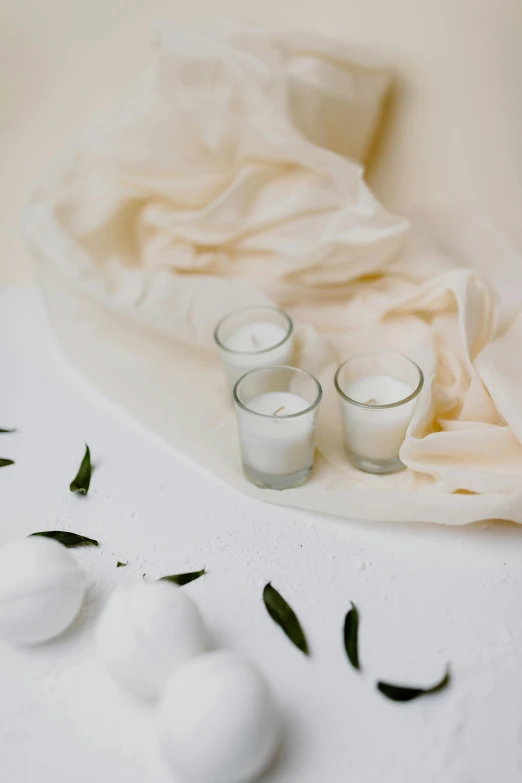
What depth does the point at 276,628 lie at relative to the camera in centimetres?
101

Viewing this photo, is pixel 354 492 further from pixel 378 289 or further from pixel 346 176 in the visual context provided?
pixel 346 176

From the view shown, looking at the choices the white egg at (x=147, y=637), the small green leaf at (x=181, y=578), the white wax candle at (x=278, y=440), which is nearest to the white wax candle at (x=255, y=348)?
the white wax candle at (x=278, y=440)

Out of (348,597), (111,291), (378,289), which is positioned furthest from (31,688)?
(378,289)

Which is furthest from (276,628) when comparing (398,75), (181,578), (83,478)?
(398,75)

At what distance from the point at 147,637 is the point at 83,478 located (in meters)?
0.39

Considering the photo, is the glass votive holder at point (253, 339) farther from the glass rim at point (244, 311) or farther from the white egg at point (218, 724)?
the white egg at point (218, 724)

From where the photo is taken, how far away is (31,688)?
950 millimetres

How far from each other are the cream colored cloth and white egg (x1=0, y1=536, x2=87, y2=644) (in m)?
0.35

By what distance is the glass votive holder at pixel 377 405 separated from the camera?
3.86 ft

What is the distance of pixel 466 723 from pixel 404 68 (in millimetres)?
1238

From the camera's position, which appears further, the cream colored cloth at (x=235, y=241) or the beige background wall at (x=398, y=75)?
the beige background wall at (x=398, y=75)

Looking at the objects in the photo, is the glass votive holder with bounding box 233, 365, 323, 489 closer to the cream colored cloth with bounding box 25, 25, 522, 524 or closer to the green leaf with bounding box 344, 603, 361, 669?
the cream colored cloth with bounding box 25, 25, 522, 524

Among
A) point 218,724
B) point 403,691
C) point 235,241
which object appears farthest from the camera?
point 235,241

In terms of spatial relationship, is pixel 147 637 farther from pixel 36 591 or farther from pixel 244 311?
pixel 244 311
